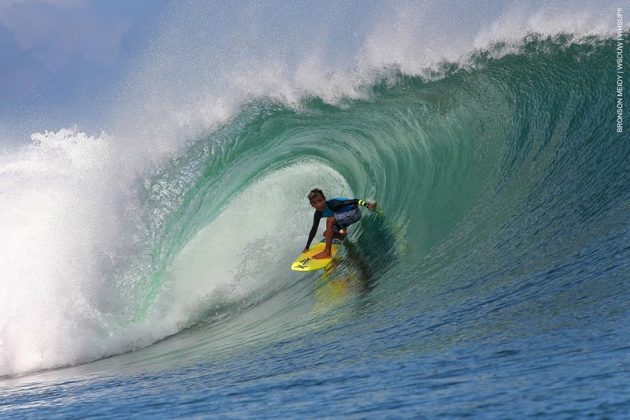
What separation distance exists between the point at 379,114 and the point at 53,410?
9184 mm

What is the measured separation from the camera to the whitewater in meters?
4.35

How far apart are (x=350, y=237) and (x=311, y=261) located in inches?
45.9

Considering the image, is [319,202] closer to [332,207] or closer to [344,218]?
[332,207]

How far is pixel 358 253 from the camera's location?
31.1 feet

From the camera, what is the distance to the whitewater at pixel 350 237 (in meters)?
4.35

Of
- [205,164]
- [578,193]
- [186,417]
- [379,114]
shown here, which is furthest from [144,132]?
[186,417]

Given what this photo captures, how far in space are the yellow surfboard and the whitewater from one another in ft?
0.42

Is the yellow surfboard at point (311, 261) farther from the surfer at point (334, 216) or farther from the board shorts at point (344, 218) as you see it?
the board shorts at point (344, 218)

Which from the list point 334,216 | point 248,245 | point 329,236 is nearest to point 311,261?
point 329,236

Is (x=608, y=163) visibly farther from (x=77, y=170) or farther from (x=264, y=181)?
(x=77, y=170)

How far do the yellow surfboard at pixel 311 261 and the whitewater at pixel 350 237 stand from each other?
0.42ft
